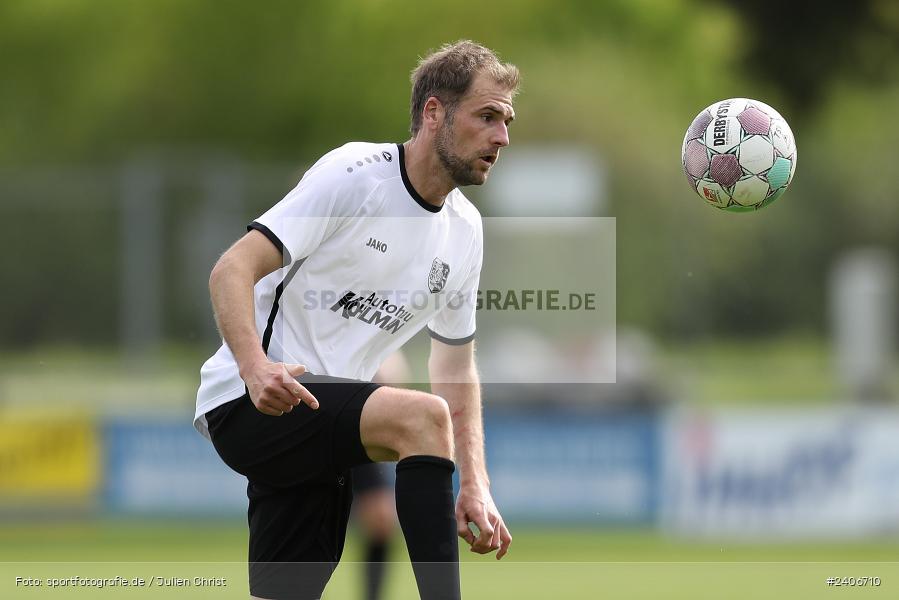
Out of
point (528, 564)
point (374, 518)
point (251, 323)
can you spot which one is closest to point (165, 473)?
point (528, 564)

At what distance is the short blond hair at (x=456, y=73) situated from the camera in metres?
4.74

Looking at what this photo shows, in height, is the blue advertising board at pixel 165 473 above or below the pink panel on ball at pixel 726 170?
below

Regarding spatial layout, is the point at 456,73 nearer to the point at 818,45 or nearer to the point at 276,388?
the point at 276,388

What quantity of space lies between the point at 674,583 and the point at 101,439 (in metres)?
4.59

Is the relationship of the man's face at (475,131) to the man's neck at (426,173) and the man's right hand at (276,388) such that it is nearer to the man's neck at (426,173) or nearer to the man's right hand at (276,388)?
the man's neck at (426,173)

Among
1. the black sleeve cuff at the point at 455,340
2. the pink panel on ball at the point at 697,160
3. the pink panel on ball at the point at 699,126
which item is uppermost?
the pink panel on ball at the point at 699,126

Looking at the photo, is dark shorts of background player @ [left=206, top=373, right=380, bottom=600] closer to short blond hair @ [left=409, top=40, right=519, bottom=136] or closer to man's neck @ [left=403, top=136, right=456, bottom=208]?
man's neck @ [left=403, top=136, right=456, bottom=208]

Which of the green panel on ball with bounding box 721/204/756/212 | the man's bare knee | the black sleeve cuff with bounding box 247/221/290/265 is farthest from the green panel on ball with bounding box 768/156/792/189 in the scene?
the black sleeve cuff with bounding box 247/221/290/265

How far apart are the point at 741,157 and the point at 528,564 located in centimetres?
494

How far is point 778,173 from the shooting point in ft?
18.6

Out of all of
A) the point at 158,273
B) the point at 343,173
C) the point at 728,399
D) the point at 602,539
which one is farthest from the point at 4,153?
the point at 343,173

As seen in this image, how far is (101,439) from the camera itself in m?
10.9

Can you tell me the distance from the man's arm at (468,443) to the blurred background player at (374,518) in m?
1.74

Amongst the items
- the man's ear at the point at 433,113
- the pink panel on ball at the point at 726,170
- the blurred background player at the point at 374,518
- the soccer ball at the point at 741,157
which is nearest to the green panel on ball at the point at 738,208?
the soccer ball at the point at 741,157
